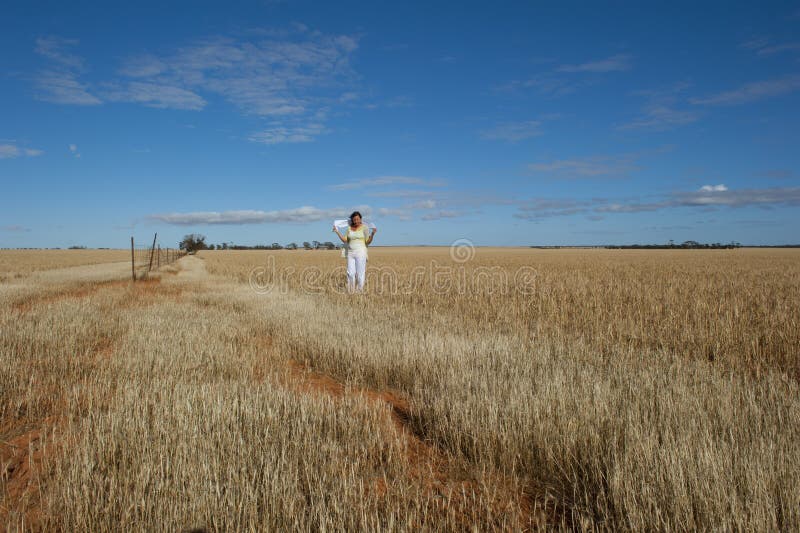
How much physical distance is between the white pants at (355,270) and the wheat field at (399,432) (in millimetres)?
5658

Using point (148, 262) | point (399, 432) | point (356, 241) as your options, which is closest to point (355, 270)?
point (356, 241)

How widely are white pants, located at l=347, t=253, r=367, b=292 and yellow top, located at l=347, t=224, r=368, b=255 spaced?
0.69 ft

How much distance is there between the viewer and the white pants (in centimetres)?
1215

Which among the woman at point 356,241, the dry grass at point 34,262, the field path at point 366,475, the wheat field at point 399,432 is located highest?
the woman at point 356,241

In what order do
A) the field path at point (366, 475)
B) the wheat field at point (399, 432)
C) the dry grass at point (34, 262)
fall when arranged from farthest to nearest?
the dry grass at point (34, 262)
the field path at point (366, 475)
the wheat field at point (399, 432)

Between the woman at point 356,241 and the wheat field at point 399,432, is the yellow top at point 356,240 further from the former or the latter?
the wheat field at point 399,432

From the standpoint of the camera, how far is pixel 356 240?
1180 cm

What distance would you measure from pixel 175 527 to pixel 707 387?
4.60 meters

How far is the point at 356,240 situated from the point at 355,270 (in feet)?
3.90

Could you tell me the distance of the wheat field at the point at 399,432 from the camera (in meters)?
2.18

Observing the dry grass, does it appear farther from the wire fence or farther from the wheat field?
the wheat field

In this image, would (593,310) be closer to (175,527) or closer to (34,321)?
(175,527)

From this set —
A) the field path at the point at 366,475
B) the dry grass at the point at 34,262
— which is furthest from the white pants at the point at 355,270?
the dry grass at the point at 34,262

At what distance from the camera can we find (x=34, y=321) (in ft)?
24.1
